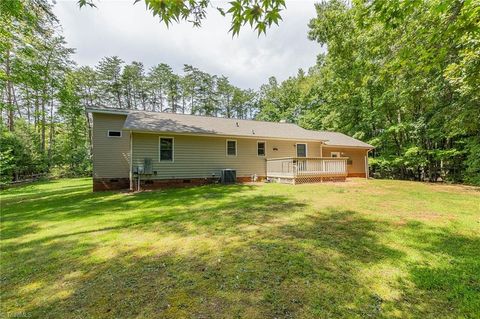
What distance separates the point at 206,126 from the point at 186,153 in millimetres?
2317

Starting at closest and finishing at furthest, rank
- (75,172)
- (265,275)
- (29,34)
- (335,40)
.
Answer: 1. (265,275)
2. (29,34)
3. (335,40)
4. (75,172)

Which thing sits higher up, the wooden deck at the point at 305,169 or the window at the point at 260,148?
the window at the point at 260,148

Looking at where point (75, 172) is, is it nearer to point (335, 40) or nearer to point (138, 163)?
point (138, 163)

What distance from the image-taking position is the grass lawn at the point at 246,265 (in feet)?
7.69

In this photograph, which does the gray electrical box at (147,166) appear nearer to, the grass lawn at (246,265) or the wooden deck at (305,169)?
the grass lawn at (246,265)

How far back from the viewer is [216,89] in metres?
38.0

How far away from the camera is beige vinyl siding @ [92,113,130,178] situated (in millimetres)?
12289

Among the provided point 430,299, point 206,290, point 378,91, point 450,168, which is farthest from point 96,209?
point 378,91

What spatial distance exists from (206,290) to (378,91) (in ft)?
77.0

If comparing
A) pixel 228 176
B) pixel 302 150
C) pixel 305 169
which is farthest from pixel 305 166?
pixel 228 176

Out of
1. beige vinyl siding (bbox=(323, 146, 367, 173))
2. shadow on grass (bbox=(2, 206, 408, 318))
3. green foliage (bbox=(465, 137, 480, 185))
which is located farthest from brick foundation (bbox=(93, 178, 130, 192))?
green foliage (bbox=(465, 137, 480, 185))

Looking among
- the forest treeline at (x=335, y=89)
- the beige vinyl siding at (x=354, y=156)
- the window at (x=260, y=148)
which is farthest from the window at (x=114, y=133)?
the beige vinyl siding at (x=354, y=156)

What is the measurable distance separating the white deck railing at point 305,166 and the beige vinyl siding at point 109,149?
860cm

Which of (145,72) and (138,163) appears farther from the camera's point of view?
(145,72)
